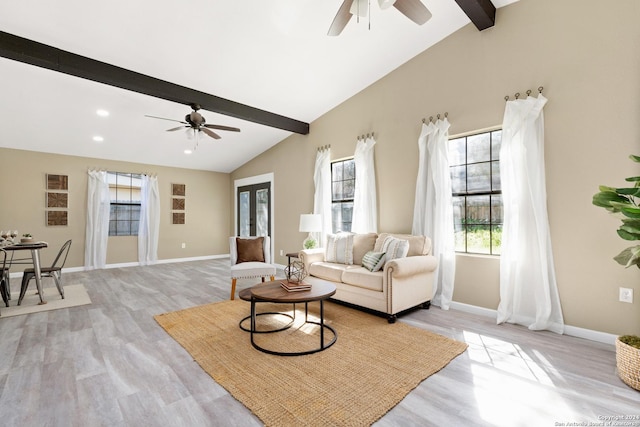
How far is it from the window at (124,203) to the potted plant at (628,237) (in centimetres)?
822

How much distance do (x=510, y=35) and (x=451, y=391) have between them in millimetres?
3625

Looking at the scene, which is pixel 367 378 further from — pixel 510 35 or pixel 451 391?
pixel 510 35

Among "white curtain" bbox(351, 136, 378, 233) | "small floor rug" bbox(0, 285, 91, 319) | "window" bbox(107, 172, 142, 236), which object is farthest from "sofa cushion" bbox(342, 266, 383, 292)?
"window" bbox(107, 172, 142, 236)

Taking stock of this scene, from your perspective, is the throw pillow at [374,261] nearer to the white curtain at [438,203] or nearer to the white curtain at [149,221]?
the white curtain at [438,203]

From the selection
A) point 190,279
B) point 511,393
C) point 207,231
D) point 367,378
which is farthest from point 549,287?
point 207,231

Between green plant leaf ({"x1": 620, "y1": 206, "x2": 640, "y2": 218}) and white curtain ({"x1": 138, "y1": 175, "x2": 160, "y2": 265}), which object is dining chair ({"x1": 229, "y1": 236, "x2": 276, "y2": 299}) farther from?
white curtain ({"x1": 138, "y1": 175, "x2": 160, "y2": 265})

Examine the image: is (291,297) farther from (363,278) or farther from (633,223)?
(633,223)

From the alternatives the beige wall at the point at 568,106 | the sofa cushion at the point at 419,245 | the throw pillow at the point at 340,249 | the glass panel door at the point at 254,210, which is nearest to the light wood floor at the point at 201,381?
the beige wall at the point at 568,106

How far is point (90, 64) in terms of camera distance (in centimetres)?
348

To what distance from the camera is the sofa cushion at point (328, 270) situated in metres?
3.81

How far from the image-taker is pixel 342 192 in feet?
17.7

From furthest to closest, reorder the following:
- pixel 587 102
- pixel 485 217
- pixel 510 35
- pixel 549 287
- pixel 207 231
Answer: pixel 207 231
pixel 485 217
pixel 510 35
pixel 549 287
pixel 587 102

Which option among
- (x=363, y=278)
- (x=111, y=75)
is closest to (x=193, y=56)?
(x=111, y=75)

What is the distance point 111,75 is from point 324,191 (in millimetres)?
3425
